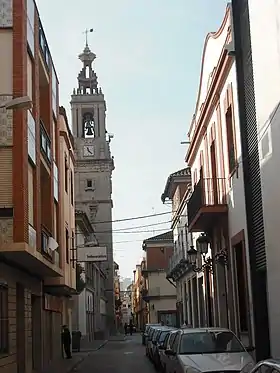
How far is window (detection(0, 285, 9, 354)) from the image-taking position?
1959 cm

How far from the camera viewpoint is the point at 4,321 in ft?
65.2

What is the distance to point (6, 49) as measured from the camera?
19.5 m

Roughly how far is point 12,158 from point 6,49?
3134 mm

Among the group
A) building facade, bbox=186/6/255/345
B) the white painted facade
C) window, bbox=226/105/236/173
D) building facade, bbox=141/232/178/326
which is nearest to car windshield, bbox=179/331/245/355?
building facade, bbox=186/6/255/345

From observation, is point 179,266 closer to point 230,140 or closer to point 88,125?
point 230,140

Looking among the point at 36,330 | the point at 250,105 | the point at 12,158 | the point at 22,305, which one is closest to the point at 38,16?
the point at 12,158

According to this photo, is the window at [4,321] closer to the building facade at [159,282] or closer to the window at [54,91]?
the window at [54,91]

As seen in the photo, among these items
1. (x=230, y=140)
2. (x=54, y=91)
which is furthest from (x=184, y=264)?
(x=230, y=140)

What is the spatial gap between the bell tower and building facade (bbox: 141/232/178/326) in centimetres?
586

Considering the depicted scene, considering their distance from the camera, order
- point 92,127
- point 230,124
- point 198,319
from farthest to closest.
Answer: point 92,127 < point 198,319 < point 230,124

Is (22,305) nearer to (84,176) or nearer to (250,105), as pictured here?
(250,105)

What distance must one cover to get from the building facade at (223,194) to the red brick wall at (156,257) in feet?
178

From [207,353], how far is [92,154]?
6192cm

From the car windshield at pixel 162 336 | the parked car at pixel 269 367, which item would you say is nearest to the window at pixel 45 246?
the car windshield at pixel 162 336
